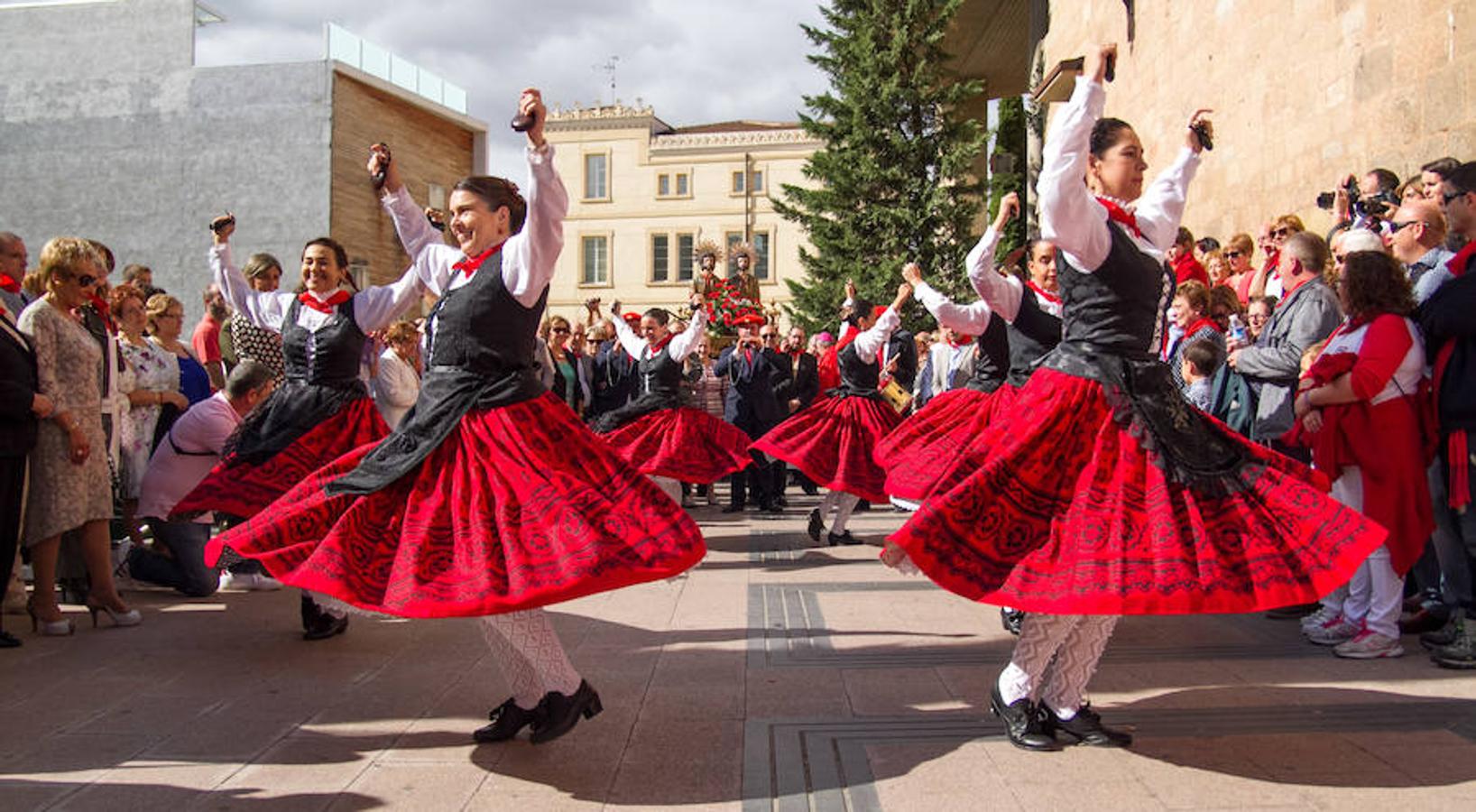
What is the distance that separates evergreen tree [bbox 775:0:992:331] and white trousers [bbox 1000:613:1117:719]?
24.5 m

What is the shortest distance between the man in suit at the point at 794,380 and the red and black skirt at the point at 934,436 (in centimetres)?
640

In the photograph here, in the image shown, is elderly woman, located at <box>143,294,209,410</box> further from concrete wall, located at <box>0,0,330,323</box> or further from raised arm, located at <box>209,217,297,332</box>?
concrete wall, located at <box>0,0,330,323</box>

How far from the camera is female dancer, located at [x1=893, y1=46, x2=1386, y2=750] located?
3188mm

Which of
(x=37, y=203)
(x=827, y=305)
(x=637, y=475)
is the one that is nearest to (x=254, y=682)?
(x=637, y=475)

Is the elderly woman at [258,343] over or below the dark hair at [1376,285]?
below

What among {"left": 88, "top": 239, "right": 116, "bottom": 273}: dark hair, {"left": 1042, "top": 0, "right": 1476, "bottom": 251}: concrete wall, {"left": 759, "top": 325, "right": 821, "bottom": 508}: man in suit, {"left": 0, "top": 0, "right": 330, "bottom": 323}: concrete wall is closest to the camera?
{"left": 88, "top": 239, "right": 116, "bottom": 273}: dark hair

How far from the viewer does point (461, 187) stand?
394cm

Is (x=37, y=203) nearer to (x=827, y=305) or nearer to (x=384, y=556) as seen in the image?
(x=827, y=305)

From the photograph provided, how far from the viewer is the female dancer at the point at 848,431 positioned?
25.9ft

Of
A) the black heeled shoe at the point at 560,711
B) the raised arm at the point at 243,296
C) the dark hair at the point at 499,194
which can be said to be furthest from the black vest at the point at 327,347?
the black heeled shoe at the point at 560,711

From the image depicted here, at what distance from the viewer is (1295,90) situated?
950cm

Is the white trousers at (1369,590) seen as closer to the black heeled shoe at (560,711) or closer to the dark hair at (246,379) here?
the black heeled shoe at (560,711)

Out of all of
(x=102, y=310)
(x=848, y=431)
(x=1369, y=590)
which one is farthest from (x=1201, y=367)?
(x=102, y=310)

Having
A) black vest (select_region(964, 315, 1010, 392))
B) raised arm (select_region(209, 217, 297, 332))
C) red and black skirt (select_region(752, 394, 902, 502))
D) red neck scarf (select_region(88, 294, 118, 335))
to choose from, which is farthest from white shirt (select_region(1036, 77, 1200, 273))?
red neck scarf (select_region(88, 294, 118, 335))
